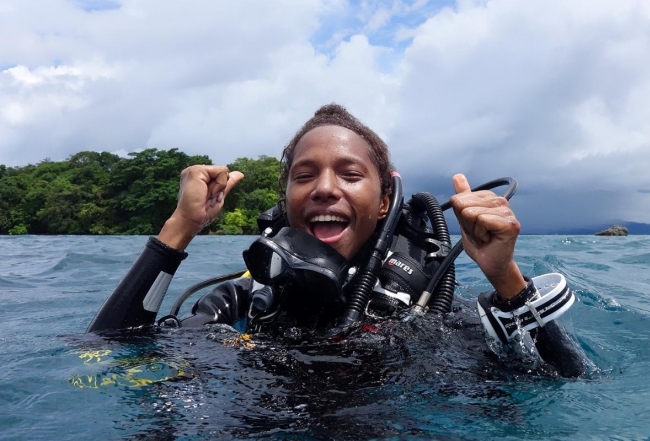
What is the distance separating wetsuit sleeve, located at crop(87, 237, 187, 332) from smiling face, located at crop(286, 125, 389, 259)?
67cm

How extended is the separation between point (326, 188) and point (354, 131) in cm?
49

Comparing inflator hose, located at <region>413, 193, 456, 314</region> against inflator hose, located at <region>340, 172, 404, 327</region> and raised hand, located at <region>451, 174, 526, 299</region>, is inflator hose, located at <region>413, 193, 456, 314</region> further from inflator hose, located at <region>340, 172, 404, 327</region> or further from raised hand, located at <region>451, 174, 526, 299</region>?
raised hand, located at <region>451, 174, 526, 299</region>

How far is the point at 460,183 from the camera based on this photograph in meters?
2.04

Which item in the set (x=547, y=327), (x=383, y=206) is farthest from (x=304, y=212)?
(x=547, y=327)

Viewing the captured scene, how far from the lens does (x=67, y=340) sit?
272 centimetres

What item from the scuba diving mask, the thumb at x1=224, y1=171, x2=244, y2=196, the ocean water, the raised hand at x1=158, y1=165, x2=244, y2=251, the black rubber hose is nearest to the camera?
the ocean water

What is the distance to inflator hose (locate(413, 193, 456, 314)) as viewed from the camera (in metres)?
2.54

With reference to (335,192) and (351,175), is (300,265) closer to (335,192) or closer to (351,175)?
(335,192)

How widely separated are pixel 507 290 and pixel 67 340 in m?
2.13

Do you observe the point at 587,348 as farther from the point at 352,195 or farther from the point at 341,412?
the point at 341,412

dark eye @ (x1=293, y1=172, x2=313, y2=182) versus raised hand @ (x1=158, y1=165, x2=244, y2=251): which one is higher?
dark eye @ (x1=293, y1=172, x2=313, y2=182)

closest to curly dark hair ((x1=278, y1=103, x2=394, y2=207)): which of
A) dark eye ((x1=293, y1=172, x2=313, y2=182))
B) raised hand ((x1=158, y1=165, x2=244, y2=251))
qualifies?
dark eye ((x1=293, y1=172, x2=313, y2=182))

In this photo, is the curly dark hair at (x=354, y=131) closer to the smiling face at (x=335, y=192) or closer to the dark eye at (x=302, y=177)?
the smiling face at (x=335, y=192)

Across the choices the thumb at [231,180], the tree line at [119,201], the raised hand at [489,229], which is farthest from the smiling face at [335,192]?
the tree line at [119,201]
